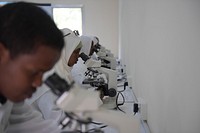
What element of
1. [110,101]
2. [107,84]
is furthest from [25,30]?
[110,101]

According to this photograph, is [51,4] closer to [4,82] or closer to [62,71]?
[62,71]

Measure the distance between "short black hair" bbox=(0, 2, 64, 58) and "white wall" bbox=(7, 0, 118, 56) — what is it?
543 cm

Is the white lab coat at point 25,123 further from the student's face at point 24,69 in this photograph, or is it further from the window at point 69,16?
the window at point 69,16

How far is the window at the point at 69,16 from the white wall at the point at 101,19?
0.44 feet

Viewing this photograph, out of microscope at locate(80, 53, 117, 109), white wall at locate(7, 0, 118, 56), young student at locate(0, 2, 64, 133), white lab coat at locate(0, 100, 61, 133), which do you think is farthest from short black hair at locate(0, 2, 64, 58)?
white wall at locate(7, 0, 118, 56)

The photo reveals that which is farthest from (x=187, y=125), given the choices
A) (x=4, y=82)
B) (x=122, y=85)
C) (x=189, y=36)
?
(x=122, y=85)

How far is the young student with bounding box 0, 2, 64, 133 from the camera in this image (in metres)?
0.59


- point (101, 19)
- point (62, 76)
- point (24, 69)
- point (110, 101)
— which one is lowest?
point (110, 101)

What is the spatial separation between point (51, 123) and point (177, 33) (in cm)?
74

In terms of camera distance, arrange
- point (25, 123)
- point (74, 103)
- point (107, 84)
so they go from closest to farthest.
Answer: point (74, 103), point (25, 123), point (107, 84)

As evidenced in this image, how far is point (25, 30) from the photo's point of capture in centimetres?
59

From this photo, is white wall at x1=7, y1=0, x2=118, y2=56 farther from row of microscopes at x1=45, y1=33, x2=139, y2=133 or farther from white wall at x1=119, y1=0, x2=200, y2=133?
row of microscopes at x1=45, y1=33, x2=139, y2=133

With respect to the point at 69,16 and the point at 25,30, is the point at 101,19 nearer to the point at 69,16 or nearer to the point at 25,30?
the point at 69,16

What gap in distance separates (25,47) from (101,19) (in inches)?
217
